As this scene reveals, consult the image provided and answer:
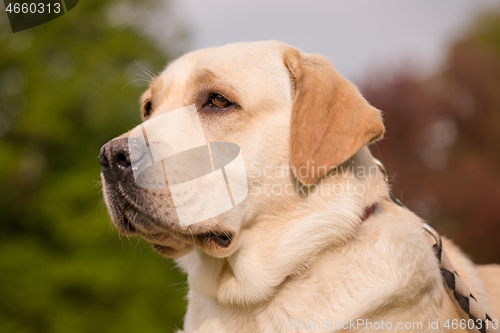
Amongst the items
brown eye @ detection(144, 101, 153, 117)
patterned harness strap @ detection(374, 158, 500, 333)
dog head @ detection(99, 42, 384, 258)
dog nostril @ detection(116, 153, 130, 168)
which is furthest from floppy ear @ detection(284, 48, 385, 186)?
brown eye @ detection(144, 101, 153, 117)

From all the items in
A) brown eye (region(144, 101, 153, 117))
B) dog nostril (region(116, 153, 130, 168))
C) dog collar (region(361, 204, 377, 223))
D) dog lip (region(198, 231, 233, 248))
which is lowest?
dog lip (region(198, 231, 233, 248))

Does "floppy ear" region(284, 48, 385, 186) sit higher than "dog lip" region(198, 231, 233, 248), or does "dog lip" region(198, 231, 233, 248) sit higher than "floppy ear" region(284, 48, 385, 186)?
"floppy ear" region(284, 48, 385, 186)

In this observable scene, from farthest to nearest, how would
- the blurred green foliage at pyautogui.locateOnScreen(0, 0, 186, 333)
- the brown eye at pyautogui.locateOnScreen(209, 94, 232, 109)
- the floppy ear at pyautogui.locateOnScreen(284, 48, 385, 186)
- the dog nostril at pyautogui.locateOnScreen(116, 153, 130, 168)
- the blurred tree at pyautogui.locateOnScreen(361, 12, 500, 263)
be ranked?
the blurred tree at pyautogui.locateOnScreen(361, 12, 500, 263) < the blurred green foliage at pyautogui.locateOnScreen(0, 0, 186, 333) < the brown eye at pyautogui.locateOnScreen(209, 94, 232, 109) < the floppy ear at pyautogui.locateOnScreen(284, 48, 385, 186) < the dog nostril at pyautogui.locateOnScreen(116, 153, 130, 168)

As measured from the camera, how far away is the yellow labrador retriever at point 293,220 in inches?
108

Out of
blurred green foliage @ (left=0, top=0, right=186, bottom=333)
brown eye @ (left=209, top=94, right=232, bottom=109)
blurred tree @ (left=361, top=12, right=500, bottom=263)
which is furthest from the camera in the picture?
blurred tree @ (left=361, top=12, right=500, bottom=263)

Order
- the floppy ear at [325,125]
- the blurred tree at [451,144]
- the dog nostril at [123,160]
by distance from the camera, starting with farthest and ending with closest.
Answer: the blurred tree at [451,144], the floppy ear at [325,125], the dog nostril at [123,160]

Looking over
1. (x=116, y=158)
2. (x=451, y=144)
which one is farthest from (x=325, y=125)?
(x=451, y=144)

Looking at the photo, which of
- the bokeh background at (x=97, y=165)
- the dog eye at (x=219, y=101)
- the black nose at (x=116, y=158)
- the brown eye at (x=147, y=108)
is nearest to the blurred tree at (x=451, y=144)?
the bokeh background at (x=97, y=165)

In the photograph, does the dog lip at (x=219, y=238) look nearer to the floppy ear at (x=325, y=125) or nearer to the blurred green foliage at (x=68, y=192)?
the floppy ear at (x=325, y=125)

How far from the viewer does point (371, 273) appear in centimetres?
277

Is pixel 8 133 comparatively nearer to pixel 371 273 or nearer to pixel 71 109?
pixel 71 109

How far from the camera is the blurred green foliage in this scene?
14.4 m

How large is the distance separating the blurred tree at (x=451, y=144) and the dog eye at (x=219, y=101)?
13632 mm

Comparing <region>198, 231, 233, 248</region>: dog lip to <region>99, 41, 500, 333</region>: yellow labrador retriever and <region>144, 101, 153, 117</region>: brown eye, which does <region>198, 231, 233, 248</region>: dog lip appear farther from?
<region>144, 101, 153, 117</region>: brown eye
